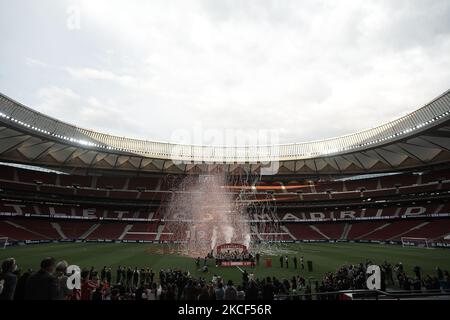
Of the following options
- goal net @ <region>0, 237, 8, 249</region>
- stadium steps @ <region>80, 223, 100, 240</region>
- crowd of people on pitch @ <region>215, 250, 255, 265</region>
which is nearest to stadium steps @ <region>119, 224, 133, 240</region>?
stadium steps @ <region>80, 223, 100, 240</region>

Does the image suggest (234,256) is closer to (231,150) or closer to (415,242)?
(415,242)

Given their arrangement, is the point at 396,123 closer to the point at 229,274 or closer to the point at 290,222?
the point at 290,222

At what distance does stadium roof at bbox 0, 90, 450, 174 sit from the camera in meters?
37.9

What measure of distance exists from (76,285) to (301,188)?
6093cm

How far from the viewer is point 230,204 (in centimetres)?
5469

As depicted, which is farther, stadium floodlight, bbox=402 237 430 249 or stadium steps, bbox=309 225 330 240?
stadium steps, bbox=309 225 330 240

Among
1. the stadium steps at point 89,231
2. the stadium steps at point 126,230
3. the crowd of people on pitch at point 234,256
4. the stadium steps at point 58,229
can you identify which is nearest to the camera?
the crowd of people on pitch at point 234,256

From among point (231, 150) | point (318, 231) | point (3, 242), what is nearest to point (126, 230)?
point (3, 242)

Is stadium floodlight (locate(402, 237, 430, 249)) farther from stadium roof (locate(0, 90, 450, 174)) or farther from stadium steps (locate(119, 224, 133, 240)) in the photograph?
stadium steps (locate(119, 224, 133, 240))

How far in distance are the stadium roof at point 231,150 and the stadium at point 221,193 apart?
0.72 ft

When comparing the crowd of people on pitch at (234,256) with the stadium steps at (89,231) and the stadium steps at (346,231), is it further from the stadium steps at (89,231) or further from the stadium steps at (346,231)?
the stadium steps at (89,231)

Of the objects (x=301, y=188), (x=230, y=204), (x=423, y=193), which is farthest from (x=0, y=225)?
(x=423, y=193)

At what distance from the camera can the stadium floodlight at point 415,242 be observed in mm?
39312

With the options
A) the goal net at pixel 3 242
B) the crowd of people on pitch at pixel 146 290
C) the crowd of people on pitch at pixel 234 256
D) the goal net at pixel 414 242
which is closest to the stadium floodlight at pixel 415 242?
the goal net at pixel 414 242
